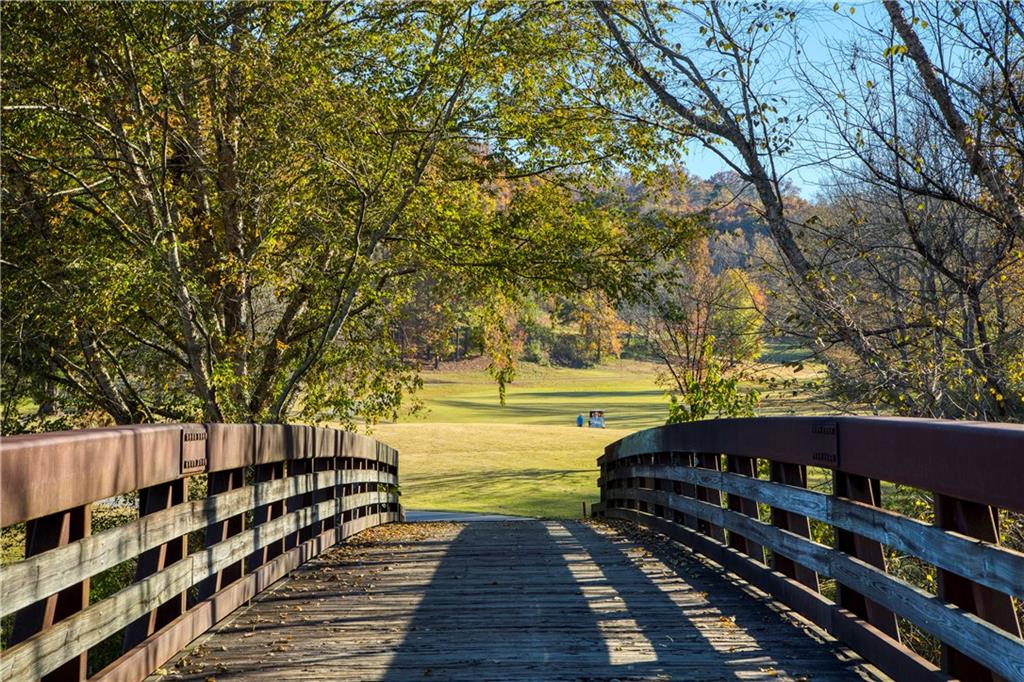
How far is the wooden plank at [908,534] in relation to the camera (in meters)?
3.15

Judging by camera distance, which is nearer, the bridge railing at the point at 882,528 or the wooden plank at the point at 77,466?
the wooden plank at the point at 77,466

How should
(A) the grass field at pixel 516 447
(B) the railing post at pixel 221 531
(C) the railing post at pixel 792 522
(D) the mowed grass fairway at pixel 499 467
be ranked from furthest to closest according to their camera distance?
1. (D) the mowed grass fairway at pixel 499 467
2. (A) the grass field at pixel 516 447
3. (C) the railing post at pixel 792 522
4. (B) the railing post at pixel 221 531

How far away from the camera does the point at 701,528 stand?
8.40 m

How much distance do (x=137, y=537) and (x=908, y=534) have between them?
2.92 meters

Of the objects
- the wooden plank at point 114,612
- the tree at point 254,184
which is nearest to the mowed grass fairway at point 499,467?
the tree at point 254,184

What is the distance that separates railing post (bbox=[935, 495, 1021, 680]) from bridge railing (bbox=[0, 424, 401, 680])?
292cm

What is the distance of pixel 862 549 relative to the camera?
4.66 m

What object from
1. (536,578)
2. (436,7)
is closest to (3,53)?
(436,7)

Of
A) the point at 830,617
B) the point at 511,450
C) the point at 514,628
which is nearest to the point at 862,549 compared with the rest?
the point at 830,617

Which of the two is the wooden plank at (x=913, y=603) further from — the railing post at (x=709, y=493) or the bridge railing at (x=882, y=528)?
the railing post at (x=709, y=493)

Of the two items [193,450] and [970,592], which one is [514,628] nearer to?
[193,450]

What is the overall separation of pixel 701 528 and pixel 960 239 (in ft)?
14.2

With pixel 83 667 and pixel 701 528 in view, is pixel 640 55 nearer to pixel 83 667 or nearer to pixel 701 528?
pixel 701 528

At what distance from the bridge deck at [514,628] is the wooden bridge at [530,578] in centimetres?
2
